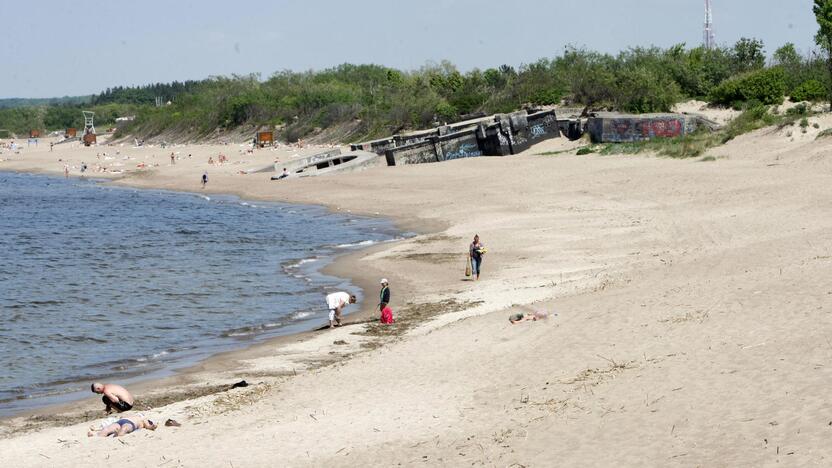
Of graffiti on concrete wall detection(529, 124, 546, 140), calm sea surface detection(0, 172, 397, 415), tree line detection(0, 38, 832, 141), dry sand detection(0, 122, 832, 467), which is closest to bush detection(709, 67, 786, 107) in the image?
tree line detection(0, 38, 832, 141)

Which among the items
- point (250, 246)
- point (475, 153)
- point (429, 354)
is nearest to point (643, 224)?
point (250, 246)

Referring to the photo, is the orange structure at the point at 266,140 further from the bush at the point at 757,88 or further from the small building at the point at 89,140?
the small building at the point at 89,140

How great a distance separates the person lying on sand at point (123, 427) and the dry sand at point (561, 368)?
196 mm

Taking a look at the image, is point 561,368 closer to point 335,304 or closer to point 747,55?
point 335,304

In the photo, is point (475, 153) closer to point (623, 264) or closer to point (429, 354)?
point (623, 264)

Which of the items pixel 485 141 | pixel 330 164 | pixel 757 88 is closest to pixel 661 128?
pixel 757 88

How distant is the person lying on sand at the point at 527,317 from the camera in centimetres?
1883

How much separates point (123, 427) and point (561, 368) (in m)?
6.08

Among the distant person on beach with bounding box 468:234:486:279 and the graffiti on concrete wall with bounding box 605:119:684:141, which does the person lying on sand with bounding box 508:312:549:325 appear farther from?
the graffiti on concrete wall with bounding box 605:119:684:141

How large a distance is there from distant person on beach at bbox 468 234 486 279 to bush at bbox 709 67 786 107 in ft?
125

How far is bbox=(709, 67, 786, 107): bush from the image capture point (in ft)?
195

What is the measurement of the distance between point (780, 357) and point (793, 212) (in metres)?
18.0

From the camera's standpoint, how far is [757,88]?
60.2m

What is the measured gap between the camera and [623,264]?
2608cm
